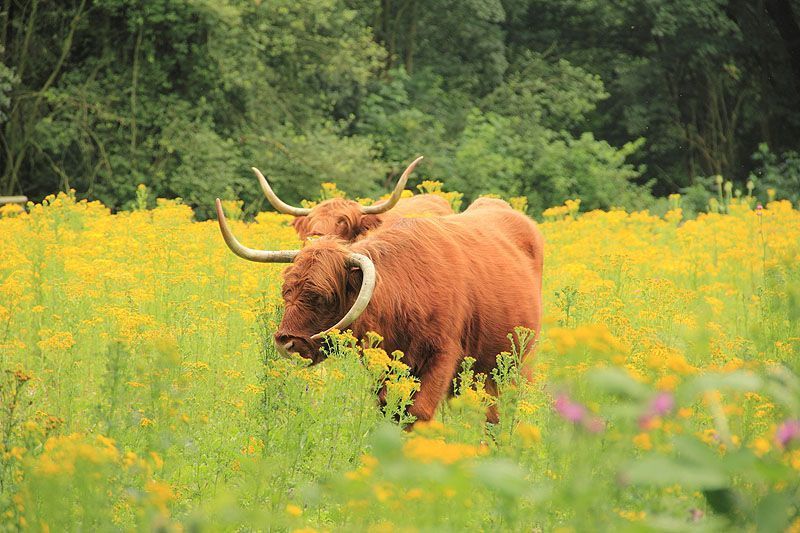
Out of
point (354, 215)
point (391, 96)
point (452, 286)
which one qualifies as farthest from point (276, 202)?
point (391, 96)

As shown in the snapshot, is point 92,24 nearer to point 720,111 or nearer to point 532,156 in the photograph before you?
point 532,156

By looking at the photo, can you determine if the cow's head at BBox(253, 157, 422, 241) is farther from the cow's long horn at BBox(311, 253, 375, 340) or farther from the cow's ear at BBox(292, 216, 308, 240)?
the cow's long horn at BBox(311, 253, 375, 340)

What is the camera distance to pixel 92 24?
63.2 feet

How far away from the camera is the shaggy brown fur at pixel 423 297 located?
4785 millimetres

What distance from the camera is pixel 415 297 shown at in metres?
4.98

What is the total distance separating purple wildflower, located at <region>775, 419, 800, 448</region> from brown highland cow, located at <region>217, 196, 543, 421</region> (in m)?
2.84

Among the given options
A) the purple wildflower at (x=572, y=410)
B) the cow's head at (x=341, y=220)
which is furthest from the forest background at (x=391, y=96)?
the purple wildflower at (x=572, y=410)

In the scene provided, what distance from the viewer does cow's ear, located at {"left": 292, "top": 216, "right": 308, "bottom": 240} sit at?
7527mm

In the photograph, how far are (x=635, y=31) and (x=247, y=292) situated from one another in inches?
1049

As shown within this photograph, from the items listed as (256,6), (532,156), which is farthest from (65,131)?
(532,156)

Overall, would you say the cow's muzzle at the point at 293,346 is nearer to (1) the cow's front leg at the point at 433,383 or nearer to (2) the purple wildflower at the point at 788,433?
(1) the cow's front leg at the point at 433,383

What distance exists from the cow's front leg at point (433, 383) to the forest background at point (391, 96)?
13.2 m

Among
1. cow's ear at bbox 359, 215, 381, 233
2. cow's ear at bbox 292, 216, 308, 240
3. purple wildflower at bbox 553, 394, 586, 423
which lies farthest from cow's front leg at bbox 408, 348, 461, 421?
purple wildflower at bbox 553, 394, 586, 423

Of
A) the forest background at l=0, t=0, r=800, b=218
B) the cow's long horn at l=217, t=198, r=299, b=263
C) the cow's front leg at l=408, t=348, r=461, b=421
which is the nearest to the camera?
the cow's front leg at l=408, t=348, r=461, b=421
